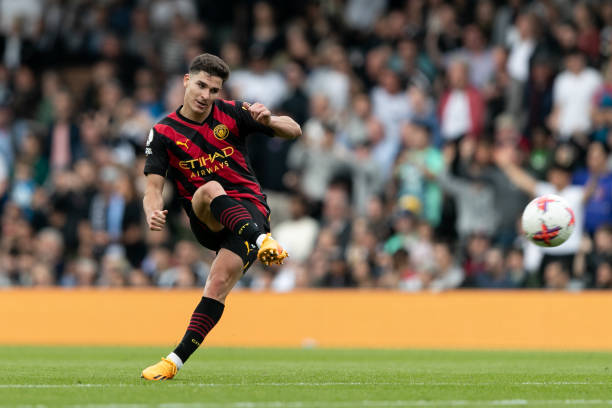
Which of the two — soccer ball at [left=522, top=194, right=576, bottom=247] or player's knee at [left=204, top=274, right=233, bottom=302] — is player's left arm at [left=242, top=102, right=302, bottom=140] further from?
soccer ball at [left=522, top=194, right=576, bottom=247]

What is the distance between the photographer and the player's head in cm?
877

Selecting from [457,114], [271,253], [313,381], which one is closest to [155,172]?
[271,253]

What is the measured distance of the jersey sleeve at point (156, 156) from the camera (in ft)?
28.8

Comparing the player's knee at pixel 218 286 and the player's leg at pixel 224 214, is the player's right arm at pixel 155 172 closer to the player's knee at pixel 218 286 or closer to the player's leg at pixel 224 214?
the player's leg at pixel 224 214

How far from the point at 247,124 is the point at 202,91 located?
472 millimetres

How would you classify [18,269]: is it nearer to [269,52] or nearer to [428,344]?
[269,52]

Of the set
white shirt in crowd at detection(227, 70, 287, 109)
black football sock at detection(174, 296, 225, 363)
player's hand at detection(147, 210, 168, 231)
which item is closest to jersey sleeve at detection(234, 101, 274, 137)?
player's hand at detection(147, 210, 168, 231)

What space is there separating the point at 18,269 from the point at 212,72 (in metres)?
10.7

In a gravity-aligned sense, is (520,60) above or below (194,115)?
above

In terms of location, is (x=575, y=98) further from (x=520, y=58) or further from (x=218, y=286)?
(x=218, y=286)

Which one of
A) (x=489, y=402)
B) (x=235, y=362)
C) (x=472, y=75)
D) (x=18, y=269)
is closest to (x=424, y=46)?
(x=472, y=75)

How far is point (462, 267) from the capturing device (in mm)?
16297

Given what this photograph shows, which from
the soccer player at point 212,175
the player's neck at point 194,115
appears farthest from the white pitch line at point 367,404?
the player's neck at point 194,115

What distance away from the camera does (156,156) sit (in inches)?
348
